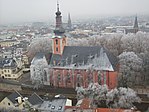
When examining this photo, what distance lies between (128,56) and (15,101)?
789cm

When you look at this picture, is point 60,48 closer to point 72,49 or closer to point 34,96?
point 72,49

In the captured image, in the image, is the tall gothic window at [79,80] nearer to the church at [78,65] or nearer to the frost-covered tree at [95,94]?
the church at [78,65]

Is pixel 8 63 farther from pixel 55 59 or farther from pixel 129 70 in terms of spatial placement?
pixel 129 70

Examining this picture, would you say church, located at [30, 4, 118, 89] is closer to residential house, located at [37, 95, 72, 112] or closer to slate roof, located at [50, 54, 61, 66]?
slate roof, located at [50, 54, 61, 66]

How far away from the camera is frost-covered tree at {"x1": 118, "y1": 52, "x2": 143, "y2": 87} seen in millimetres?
15297

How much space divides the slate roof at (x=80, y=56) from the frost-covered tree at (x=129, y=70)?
56 cm

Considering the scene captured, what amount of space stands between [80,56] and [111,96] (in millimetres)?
4856

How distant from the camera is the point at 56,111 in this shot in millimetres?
10828

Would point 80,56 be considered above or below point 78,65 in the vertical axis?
above

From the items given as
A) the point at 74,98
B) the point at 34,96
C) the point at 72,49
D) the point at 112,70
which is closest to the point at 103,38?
the point at 72,49

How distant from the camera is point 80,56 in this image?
16.1 m

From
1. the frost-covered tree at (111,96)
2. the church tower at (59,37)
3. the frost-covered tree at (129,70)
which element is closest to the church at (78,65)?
the church tower at (59,37)

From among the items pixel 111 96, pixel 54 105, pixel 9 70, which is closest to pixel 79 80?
pixel 111 96

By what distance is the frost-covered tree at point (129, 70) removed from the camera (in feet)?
50.2
